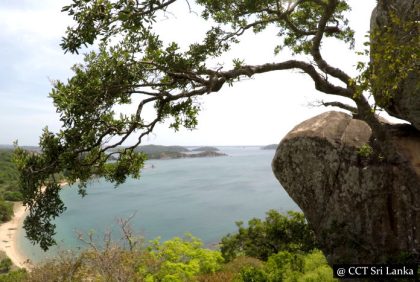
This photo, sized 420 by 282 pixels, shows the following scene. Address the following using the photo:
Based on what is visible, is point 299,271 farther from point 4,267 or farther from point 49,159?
point 4,267

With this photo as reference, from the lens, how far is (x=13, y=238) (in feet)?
183

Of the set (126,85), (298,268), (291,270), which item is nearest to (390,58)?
(126,85)

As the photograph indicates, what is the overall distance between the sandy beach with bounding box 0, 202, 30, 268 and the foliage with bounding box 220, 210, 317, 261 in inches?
1117

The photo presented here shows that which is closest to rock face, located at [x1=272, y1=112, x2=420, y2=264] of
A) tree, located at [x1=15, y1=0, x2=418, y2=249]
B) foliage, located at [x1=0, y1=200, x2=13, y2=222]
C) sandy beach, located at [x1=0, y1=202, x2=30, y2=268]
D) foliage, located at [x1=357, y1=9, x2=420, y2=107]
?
tree, located at [x1=15, y1=0, x2=418, y2=249]

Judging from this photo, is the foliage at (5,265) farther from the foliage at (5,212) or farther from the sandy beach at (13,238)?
the foliage at (5,212)

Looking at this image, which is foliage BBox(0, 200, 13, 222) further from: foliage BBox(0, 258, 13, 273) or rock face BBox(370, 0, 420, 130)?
rock face BBox(370, 0, 420, 130)

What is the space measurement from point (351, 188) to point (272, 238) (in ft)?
33.6

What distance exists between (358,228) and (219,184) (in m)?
90.1

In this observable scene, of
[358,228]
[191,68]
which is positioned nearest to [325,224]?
[358,228]

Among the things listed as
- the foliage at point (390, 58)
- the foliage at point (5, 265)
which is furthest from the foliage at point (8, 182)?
the foliage at point (390, 58)

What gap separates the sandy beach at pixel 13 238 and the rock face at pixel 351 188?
1456 inches

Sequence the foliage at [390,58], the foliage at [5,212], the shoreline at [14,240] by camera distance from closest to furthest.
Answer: the foliage at [390,58] < the shoreline at [14,240] < the foliage at [5,212]

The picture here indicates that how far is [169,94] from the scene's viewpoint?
310 inches

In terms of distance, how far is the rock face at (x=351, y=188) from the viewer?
372 inches
